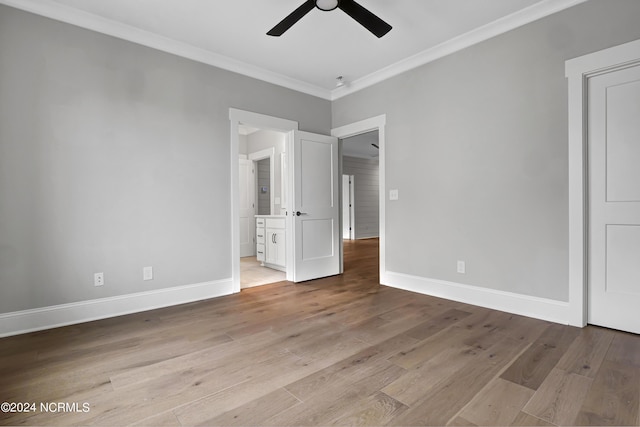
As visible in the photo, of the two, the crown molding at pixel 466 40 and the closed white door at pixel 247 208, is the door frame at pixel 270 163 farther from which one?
the crown molding at pixel 466 40

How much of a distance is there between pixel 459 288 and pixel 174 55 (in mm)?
3829

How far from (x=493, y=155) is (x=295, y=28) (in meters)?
2.25

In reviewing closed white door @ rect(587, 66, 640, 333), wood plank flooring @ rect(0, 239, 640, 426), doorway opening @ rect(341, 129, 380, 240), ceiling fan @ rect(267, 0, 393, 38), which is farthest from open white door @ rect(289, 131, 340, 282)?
doorway opening @ rect(341, 129, 380, 240)

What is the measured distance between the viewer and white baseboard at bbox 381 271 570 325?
265 cm

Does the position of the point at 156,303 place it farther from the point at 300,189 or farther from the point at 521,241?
the point at 521,241

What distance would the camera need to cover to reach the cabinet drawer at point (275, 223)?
16.2ft

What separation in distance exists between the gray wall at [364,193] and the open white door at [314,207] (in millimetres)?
5208

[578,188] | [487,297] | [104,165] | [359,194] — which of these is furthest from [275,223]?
[359,194]

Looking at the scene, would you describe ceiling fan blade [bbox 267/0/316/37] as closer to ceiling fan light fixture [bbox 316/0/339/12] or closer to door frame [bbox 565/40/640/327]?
ceiling fan light fixture [bbox 316/0/339/12]

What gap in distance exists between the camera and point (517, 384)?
67.7 inches

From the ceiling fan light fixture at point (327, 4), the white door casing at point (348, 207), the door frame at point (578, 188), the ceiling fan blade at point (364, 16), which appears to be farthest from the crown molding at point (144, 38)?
the white door casing at point (348, 207)

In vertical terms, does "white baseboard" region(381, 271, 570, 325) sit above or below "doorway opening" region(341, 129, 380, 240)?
below

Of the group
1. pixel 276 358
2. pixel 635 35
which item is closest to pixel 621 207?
pixel 635 35

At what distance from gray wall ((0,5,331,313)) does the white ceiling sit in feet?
0.52
